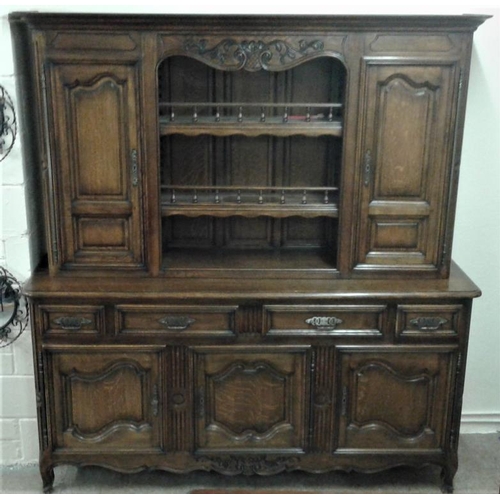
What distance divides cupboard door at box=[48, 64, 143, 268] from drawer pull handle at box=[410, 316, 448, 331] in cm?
105

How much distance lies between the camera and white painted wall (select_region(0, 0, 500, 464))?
2467mm

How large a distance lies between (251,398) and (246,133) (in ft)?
3.23

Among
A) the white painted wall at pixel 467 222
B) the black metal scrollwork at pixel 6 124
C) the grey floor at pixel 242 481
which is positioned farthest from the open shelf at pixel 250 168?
the grey floor at pixel 242 481

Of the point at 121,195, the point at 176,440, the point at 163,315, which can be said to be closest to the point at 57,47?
the point at 121,195

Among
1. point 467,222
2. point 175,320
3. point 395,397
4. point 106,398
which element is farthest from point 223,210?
Result: point 467,222

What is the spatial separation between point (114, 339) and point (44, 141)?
29.6 inches

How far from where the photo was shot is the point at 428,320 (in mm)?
2379

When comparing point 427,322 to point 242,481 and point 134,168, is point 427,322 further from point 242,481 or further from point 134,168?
point 134,168

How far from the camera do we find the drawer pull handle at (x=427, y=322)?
93.7 inches

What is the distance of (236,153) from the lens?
2.64 metres

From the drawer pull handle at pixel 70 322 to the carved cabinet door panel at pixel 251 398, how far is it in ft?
1.39

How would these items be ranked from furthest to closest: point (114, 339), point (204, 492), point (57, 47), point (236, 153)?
point (236, 153) < point (114, 339) < point (57, 47) < point (204, 492)

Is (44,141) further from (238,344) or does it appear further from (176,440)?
(176,440)

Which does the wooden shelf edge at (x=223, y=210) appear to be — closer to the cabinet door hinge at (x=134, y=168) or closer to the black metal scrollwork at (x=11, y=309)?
the cabinet door hinge at (x=134, y=168)
